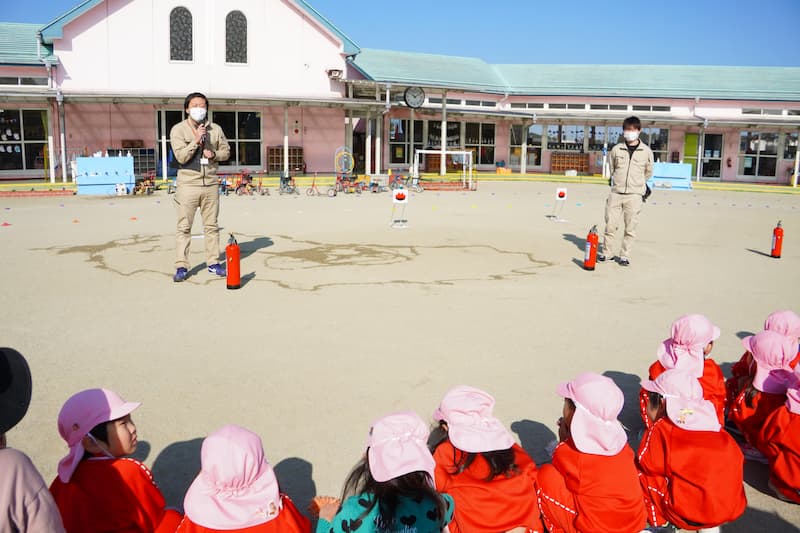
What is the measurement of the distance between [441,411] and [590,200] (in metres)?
19.5

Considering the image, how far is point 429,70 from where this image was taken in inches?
1314

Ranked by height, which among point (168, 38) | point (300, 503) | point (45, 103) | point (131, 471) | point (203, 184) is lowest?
point (300, 503)

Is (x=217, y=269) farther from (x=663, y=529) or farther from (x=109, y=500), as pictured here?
(x=663, y=529)

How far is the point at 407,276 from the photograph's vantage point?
344 inches

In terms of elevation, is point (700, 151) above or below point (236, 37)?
below

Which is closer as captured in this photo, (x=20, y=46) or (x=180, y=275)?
(x=180, y=275)

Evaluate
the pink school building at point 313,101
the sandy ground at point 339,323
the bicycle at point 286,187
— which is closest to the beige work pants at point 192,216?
the sandy ground at point 339,323

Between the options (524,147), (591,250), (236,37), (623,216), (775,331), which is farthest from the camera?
(524,147)

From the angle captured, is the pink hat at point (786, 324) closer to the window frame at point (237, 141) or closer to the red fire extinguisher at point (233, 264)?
the red fire extinguisher at point (233, 264)

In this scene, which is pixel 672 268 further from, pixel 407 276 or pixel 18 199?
pixel 18 199

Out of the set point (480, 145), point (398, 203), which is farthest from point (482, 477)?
point (480, 145)

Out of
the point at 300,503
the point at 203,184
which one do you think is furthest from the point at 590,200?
the point at 300,503

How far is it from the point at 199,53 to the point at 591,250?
19.6 metres

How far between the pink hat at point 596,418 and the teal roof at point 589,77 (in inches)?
1144
